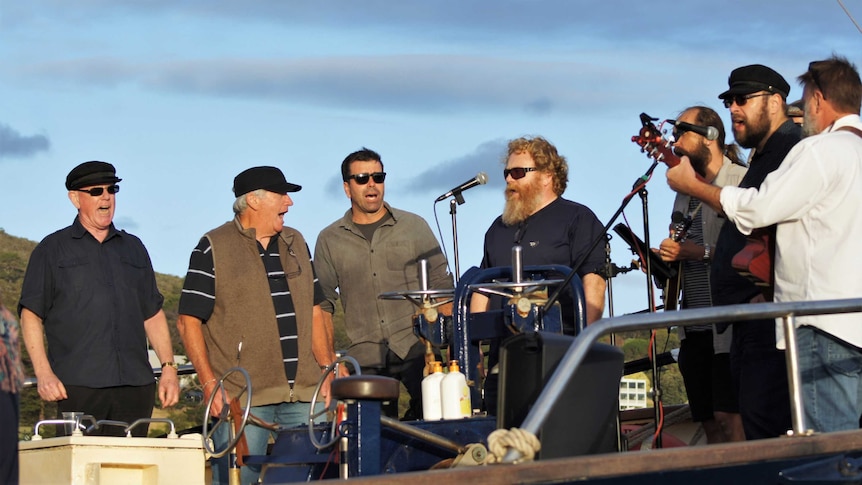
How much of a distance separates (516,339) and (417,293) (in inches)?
67.4

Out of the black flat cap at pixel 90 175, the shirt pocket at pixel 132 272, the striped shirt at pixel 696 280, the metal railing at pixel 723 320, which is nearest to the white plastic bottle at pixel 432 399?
the metal railing at pixel 723 320

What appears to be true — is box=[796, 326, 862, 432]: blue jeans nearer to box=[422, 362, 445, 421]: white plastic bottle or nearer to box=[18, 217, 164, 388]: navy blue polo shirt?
box=[422, 362, 445, 421]: white plastic bottle

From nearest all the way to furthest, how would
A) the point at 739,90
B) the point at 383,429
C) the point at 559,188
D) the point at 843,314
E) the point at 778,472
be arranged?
1. the point at 778,472
2. the point at 843,314
3. the point at 383,429
4. the point at 739,90
5. the point at 559,188

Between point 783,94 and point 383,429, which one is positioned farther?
point 783,94

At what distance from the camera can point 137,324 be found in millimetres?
8461

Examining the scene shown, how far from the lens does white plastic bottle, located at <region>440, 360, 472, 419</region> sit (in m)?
6.52

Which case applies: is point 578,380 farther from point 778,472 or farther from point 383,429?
point 383,429

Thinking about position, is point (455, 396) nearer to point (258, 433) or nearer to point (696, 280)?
point (258, 433)

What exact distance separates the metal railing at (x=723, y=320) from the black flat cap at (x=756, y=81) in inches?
69.1

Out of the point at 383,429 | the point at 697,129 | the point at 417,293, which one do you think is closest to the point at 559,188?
the point at 417,293

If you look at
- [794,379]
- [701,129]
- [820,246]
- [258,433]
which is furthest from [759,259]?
[258,433]

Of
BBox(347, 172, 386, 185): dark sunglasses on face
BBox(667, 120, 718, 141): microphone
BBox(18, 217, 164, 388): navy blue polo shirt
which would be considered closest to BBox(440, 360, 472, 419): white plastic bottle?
BBox(667, 120, 718, 141): microphone

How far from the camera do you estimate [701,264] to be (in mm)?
7848

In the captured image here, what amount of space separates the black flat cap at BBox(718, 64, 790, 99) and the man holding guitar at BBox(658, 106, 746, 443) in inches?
25.8
